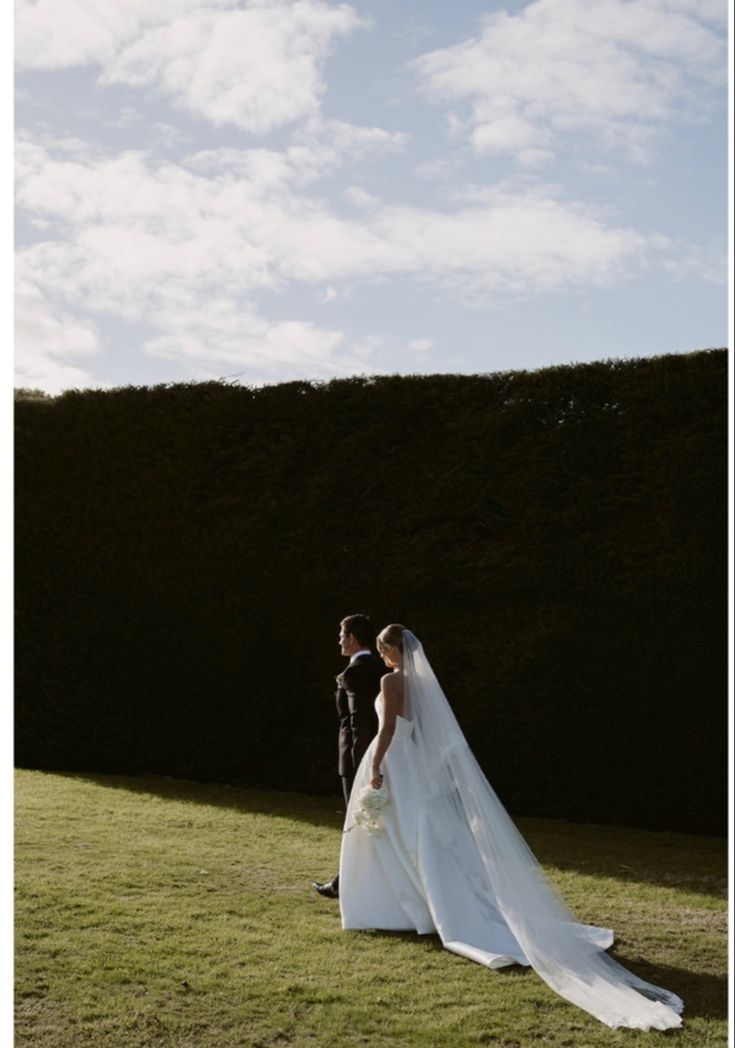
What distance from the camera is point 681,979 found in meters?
5.24

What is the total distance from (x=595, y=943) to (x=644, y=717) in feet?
13.9

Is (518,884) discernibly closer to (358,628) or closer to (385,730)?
(385,730)

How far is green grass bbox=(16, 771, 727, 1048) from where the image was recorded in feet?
14.5

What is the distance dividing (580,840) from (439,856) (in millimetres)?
3588

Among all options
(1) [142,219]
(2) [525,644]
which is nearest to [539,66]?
(1) [142,219]

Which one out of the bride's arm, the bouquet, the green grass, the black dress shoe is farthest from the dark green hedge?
the bouquet

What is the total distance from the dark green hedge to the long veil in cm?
391

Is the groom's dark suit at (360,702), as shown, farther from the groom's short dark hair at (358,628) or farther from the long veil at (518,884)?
the long veil at (518,884)

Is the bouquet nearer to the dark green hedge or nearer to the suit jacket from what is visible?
the suit jacket

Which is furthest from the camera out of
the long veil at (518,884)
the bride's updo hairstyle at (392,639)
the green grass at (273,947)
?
the bride's updo hairstyle at (392,639)

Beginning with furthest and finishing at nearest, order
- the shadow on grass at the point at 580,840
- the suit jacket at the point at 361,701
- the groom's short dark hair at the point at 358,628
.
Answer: the shadow on grass at the point at 580,840
the groom's short dark hair at the point at 358,628
the suit jacket at the point at 361,701

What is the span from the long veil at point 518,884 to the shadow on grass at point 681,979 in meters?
0.11

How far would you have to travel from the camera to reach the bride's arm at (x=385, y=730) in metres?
6.28

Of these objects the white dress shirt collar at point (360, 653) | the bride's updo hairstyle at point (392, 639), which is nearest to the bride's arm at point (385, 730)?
the bride's updo hairstyle at point (392, 639)
